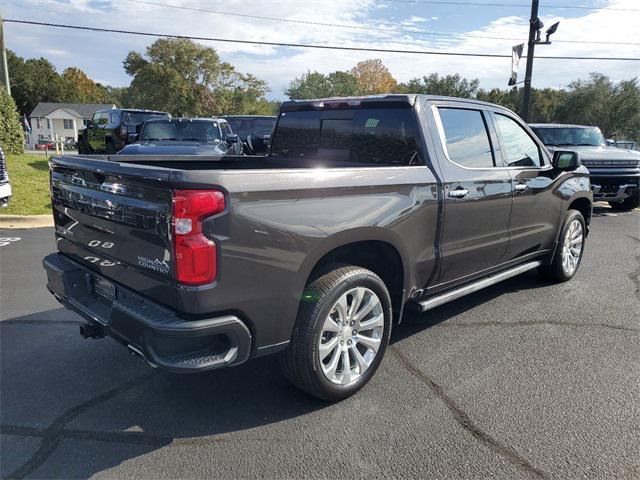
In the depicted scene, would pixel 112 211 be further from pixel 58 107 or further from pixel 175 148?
pixel 58 107

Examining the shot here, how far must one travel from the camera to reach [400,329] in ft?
14.0

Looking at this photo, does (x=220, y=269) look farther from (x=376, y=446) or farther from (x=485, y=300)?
(x=485, y=300)

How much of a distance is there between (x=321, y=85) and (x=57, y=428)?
73101 millimetres

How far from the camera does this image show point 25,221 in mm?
8617

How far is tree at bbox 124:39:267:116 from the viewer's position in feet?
168

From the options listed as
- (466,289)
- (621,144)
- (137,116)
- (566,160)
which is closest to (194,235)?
(466,289)

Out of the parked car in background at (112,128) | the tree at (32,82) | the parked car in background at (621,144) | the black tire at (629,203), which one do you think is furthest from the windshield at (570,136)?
the tree at (32,82)

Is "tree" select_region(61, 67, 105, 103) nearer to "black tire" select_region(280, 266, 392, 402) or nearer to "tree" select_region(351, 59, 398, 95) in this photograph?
"tree" select_region(351, 59, 398, 95)

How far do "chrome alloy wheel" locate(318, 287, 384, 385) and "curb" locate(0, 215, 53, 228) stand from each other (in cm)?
737

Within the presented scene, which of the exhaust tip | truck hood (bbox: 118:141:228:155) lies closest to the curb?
truck hood (bbox: 118:141:228:155)

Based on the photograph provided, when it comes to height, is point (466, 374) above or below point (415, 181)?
below

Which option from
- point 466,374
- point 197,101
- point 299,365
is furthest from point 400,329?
point 197,101

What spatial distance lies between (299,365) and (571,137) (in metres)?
11.4

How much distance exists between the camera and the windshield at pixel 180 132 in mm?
11062
